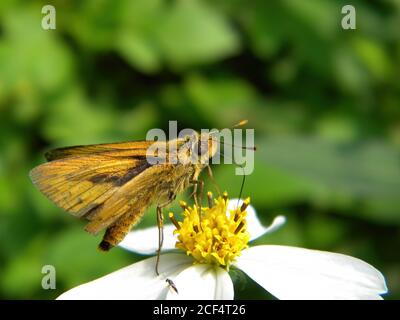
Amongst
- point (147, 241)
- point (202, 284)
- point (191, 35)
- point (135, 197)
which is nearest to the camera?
point (202, 284)

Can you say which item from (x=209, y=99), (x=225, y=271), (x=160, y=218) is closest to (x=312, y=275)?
(x=225, y=271)

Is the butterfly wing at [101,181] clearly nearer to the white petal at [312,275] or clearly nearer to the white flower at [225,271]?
the white flower at [225,271]

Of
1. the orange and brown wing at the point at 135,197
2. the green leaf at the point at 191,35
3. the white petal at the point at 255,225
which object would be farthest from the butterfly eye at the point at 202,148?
the green leaf at the point at 191,35

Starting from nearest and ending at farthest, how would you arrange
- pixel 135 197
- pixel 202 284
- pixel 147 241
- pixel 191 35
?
pixel 202 284 < pixel 135 197 < pixel 147 241 < pixel 191 35

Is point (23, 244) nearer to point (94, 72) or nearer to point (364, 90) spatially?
point (94, 72)

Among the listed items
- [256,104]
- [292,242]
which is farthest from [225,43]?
[292,242]

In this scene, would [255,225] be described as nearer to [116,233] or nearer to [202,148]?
[202,148]
